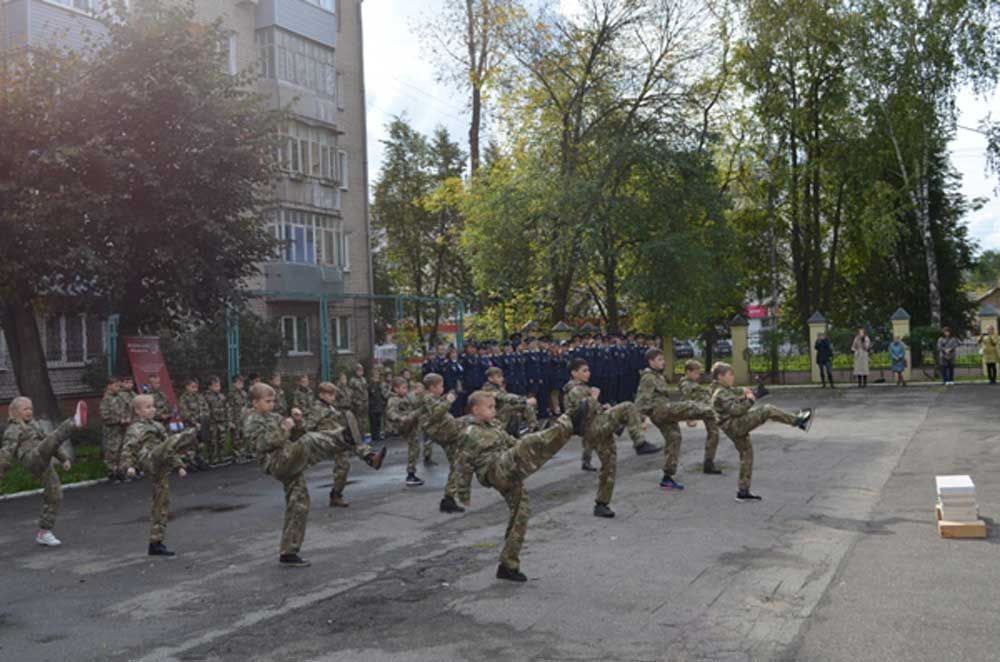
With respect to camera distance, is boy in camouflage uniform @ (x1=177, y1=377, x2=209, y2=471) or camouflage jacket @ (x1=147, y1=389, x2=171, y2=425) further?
boy in camouflage uniform @ (x1=177, y1=377, x2=209, y2=471)

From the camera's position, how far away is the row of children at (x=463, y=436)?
26.0 feet

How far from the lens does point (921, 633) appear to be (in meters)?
6.14

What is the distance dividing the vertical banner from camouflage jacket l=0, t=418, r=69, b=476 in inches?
241

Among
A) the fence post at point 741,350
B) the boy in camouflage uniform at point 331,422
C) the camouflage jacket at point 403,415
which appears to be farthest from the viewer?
the fence post at point 741,350

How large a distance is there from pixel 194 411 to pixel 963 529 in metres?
13.4

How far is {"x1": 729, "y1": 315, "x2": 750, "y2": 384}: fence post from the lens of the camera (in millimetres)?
34156

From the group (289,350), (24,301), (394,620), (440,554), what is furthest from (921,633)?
(289,350)

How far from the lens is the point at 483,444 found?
320 inches

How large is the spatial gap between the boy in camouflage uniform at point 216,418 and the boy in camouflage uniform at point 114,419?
6.00ft

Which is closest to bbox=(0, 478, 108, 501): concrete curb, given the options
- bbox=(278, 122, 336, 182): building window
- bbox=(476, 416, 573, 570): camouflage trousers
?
bbox=(476, 416, 573, 570): camouflage trousers

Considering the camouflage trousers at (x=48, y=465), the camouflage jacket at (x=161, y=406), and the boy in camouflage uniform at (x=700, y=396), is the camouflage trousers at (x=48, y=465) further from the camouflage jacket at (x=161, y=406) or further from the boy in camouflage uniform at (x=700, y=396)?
the boy in camouflage uniform at (x=700, y=396)

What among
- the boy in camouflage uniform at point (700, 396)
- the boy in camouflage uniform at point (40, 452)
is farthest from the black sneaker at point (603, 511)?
the boy in camouflage uniform at point (40, 452)

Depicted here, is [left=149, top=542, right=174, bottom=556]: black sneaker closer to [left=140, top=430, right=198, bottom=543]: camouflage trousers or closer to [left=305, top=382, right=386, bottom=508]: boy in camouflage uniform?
[left=140, top=430, right=198, bottom=543]: camouflage trousers

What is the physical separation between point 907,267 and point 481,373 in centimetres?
2988
